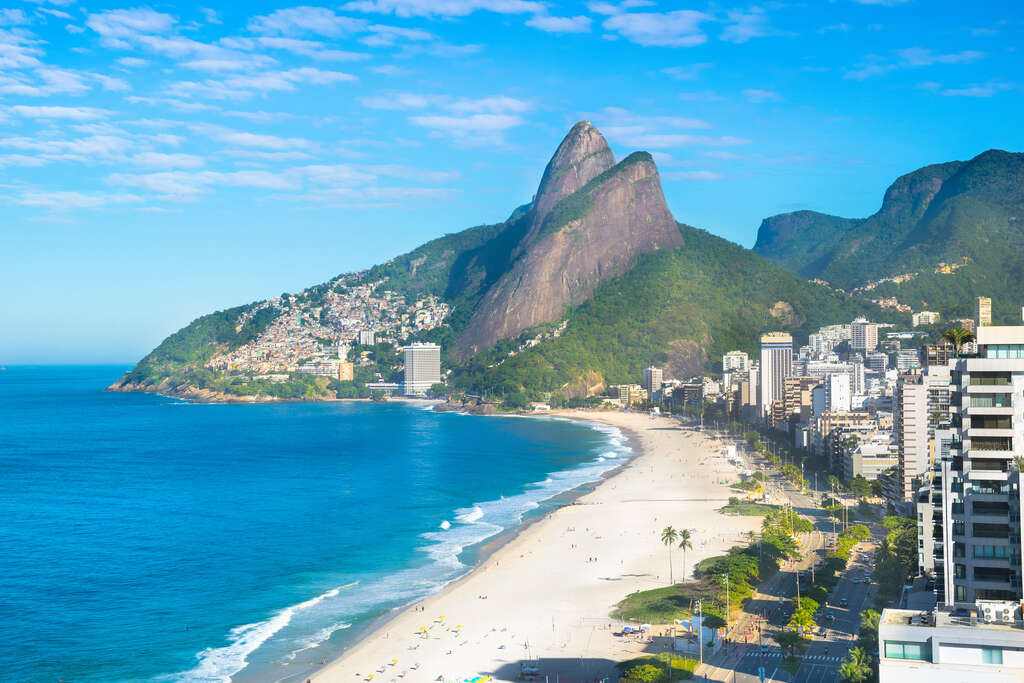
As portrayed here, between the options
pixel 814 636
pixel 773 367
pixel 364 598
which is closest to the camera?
pixel 814 636

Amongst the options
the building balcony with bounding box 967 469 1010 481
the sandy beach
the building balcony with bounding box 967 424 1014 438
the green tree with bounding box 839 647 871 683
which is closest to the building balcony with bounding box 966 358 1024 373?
the building balcony with bounding box 967 424 1014 438

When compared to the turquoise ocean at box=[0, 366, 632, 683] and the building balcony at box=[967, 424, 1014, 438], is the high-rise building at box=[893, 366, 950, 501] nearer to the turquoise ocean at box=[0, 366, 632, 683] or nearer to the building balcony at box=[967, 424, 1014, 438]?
the turquoise ocean at box=[0, 366, 632, 683]

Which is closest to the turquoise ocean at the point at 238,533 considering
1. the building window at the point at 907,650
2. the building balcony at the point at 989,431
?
the building window at the point at 907,650

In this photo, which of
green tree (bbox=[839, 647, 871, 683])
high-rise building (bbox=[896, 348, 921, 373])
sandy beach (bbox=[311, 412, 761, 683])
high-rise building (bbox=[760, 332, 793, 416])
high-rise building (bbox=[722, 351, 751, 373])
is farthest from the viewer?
high-rise building (bbox=[722, 351, 751, 373])

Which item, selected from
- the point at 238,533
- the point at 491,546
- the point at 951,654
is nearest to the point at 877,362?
the point at 491,546

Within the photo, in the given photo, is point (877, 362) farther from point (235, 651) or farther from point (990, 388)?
point (990, 388)
